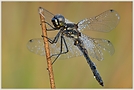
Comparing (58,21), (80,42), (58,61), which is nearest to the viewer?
(58,21)

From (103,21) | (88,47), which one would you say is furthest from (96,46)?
(103,21)

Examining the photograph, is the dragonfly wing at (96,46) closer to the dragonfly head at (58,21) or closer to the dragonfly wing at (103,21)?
the dragonfly wing at (103,21)

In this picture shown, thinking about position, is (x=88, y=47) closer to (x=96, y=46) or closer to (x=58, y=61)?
(x=96, y=46)

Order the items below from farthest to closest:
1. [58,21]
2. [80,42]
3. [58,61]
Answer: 1. [58,61]
2. [80,42]
3. [58,21]

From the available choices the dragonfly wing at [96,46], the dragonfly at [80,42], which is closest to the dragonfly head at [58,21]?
the dragonfly at [80,42]

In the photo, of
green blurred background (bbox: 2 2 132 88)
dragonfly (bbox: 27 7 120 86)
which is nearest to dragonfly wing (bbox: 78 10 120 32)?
dragonfly (bbox: 27 7 120 86)

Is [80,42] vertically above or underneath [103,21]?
underneath

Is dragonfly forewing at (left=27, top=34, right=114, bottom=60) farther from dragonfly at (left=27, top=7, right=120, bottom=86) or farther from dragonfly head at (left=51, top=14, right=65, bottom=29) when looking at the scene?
dragonfly head at (left=51, top=14, right=65, bottom=29)

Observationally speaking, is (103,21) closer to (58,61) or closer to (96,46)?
(96,46)

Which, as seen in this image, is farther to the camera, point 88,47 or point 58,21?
point 88,47
